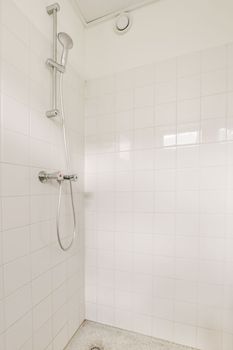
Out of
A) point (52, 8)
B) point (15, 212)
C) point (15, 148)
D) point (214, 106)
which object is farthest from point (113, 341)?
point (52, 8)

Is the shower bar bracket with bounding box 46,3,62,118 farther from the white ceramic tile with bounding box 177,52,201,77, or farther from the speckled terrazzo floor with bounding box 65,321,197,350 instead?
the speckled terrazzo floor with bounding box 65,321,197,350

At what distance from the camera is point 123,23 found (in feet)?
4.91

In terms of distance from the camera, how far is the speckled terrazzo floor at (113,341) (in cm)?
137

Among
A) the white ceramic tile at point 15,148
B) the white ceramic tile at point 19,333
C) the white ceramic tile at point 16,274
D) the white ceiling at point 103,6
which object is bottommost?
the white ceramic tile at point 19,333

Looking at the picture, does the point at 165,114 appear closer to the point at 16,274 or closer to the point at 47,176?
the point at 47,176

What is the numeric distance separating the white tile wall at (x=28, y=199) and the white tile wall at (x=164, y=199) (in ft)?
1.05

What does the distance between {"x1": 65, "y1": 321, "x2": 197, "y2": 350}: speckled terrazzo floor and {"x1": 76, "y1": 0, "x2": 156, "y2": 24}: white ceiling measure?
2.46 m

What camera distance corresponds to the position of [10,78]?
0.96 meters

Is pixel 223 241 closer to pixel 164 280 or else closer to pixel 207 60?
pixel 164 280

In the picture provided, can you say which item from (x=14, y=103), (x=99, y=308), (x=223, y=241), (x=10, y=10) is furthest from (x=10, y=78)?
(x=99, y=308)

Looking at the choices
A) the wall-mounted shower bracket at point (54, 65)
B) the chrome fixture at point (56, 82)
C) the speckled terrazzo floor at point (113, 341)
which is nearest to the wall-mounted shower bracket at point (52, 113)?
the chrome fixture at point (56, 82)

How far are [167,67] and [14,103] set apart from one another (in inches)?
41.8

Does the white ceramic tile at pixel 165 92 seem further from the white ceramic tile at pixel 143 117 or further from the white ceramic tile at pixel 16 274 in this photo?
the white ceramic tile at pixel 16 274

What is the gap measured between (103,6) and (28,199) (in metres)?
1.51
